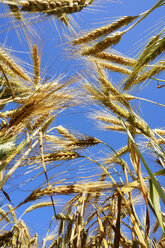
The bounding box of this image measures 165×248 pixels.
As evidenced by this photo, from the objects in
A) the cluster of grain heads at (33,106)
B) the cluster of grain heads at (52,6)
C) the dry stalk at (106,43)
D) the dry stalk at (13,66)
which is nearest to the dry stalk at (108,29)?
the dry stalk at (106,43)

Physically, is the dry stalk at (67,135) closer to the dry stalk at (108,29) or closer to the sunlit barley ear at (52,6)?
the dry stalk at (108,29)

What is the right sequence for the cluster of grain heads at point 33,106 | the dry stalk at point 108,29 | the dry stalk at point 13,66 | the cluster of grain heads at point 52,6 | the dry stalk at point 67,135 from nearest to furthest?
the cluster of grain heads at point 52,6, the cluster of grain heads at point 33,106, the dry stalk at point 108,29, the dry stalk at point 13,66, the dry stalk at point 67,135

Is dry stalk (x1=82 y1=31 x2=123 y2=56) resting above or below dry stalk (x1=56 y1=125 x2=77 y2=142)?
above

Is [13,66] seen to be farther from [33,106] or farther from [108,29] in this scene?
[108,29]

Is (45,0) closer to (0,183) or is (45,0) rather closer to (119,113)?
(119,113)

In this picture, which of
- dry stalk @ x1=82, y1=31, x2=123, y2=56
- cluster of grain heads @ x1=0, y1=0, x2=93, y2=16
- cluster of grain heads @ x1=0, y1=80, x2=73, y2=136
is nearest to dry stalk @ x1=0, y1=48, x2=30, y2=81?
cluster of grain heads @ x1=0, y1=0, x2=93, y2=16

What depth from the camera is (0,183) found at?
3.43ft

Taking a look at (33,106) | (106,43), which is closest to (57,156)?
(33,106)

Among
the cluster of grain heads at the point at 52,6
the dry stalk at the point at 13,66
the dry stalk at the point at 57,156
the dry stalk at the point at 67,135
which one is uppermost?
the dry stalk at the point at 13,66

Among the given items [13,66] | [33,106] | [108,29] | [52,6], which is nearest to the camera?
[52,6]

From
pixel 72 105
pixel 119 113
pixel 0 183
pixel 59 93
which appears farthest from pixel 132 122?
pixel 0 183

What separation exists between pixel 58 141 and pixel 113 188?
62cm

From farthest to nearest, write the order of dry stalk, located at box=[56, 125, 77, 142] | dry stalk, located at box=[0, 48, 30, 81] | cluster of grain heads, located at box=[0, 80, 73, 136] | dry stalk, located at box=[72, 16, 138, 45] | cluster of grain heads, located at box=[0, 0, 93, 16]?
1. dry stalk, located at box=[56, 125, 77, 142]
2. dry stalk, located at box=[0, 48, 30, 81]
3. dry stalk, located at box=[72, 16, 138, 45]
4. cluster of grain heads, located at box=[0, 80, 73, 136]
5. cluster of grain heads, located at box=[0, 0, 93, 16]

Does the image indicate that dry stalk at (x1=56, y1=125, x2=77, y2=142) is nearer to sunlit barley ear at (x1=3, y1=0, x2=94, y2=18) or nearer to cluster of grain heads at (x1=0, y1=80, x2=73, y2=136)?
cluster of grain heads at (x1=0, y1=80, x2=73, y2=136)
